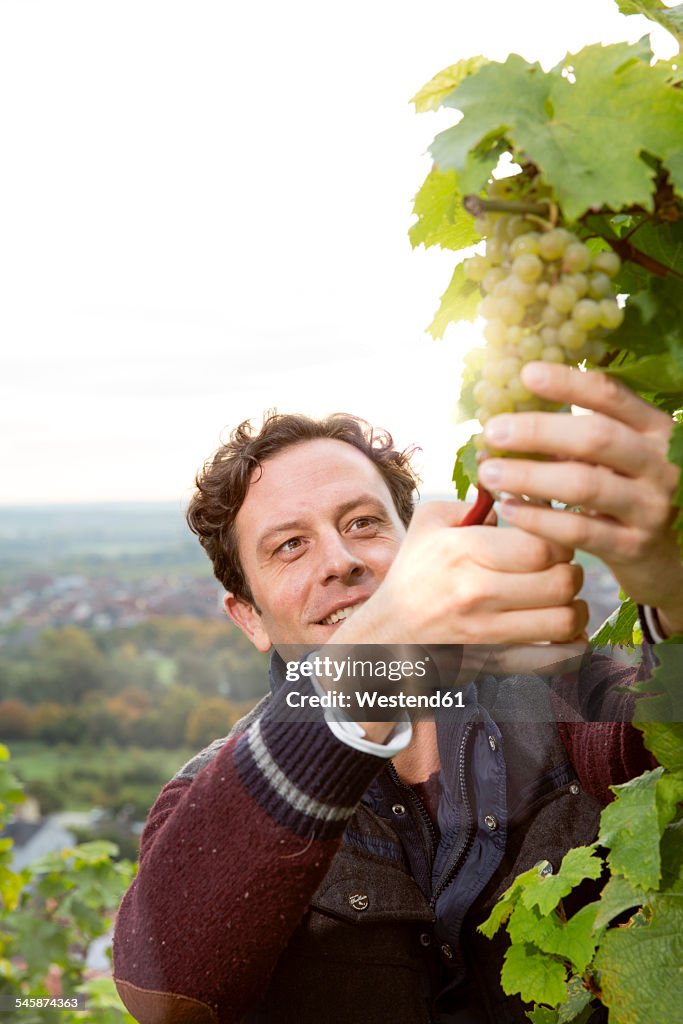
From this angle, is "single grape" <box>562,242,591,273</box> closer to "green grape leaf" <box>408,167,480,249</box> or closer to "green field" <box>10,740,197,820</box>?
"green grape leaf" <box>408,167,480,249</box>

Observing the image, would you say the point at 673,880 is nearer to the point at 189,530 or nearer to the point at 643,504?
the point at 643,504

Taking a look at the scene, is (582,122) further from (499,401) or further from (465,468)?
(465,468)

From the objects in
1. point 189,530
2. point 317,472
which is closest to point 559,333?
point 317,472

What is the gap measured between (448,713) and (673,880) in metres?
0.80

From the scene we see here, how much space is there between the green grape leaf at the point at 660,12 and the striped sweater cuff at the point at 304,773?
0.79 meters

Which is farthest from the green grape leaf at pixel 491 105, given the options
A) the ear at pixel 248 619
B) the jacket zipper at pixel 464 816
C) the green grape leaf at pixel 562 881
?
Answer: the ear at pixel 248 619

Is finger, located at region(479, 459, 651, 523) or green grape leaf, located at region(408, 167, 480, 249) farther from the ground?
green grape leaf, located at region(408, 167, 480, 249)

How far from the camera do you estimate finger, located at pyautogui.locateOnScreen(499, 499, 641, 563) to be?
0.74 meters

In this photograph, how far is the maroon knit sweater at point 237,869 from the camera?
1.13 m

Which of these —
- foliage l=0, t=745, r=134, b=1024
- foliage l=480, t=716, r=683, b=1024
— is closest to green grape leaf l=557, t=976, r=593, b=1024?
foliage l=480, t=716, r=683, b=1024

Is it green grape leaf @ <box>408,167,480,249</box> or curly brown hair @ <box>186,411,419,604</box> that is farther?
curly brown hair @ <box>186,411,419,604</box>

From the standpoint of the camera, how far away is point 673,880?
1.00m

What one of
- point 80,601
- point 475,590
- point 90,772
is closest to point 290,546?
point 475,590

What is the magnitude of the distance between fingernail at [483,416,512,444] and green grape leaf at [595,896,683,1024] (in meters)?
0.56
